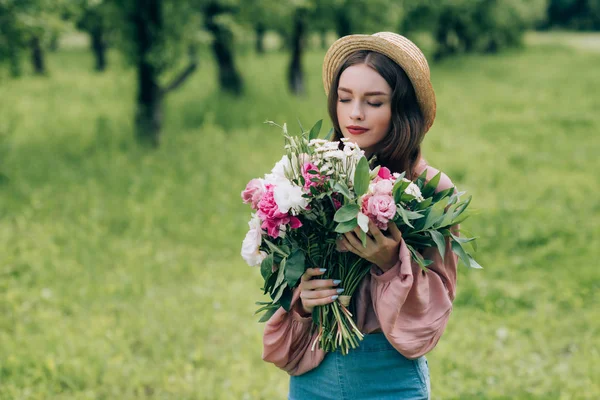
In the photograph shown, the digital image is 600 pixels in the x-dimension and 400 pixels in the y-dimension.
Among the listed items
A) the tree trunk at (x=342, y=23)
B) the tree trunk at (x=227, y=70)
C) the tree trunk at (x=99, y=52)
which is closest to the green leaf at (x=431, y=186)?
the tree trunk at (x=227, y=70)

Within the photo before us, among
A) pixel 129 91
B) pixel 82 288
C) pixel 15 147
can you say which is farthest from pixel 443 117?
pixel 82 288

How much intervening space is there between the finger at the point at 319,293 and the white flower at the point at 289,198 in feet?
1.07

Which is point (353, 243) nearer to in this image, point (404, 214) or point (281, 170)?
point (404, 214)

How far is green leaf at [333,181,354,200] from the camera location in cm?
198

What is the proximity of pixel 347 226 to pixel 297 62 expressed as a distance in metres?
14.0

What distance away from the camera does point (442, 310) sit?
2.23 m

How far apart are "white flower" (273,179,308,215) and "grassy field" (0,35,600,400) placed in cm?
263

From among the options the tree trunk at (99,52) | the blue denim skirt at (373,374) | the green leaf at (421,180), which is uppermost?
the green leaf at (421,180)

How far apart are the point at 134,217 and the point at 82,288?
1733 mm

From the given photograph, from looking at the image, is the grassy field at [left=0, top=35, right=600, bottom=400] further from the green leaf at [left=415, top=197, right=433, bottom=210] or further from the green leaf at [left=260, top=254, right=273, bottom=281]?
the green leaf at [left=415, top=197, right=433, bottom=210]

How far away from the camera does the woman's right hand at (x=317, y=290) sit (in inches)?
85.8

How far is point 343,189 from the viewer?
2014 mm

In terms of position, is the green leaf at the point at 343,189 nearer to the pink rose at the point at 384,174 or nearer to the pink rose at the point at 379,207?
the pink rose at the point at 379,207

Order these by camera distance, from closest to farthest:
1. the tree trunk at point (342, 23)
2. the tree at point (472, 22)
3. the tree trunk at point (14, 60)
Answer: the tree trunk at point (14, 60) < the tree trunk at point (342, 23) < the tree at point (472, 22)
